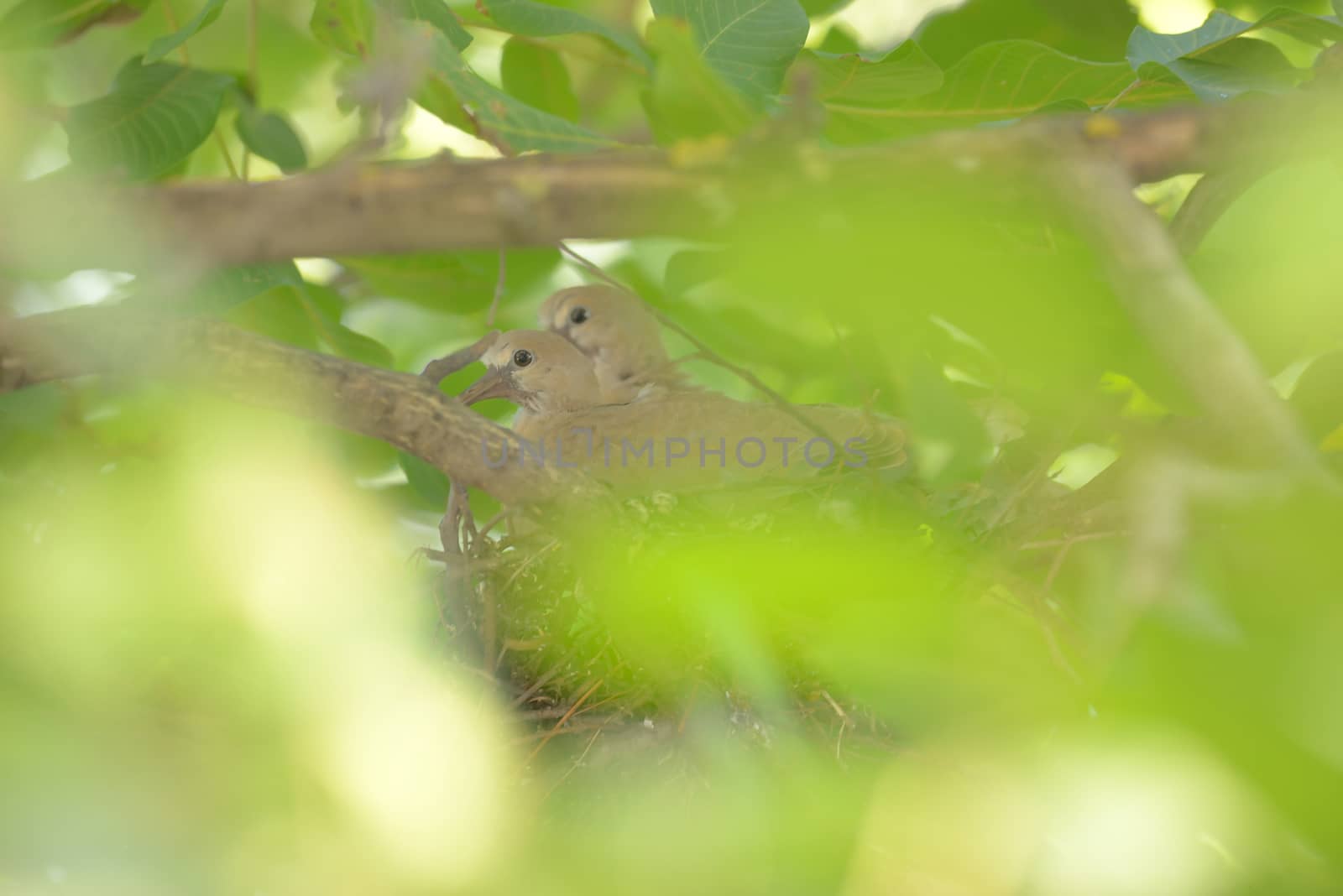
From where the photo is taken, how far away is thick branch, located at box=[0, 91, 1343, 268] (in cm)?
87

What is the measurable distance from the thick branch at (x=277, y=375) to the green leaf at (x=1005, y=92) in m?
0.76

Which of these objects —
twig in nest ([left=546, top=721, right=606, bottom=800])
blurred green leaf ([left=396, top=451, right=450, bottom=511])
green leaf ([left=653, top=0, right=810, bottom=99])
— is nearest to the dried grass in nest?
twig in nest ([left=546, top=721, right=606, bottom=800])

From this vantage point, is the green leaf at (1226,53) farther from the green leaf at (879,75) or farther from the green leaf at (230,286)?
the green leaf at (230,286)

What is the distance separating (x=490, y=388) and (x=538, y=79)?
24.5 inches

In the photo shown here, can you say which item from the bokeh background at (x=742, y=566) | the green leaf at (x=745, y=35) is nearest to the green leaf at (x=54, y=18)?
the bokeh background at (x=742, y=566)

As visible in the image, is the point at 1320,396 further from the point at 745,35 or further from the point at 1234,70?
the point at 745,35

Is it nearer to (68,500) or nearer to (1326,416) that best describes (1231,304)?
(1326,416)

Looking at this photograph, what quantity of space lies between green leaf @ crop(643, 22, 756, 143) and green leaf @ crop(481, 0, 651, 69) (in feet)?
1.94

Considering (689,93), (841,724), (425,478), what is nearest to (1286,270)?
(689,93)

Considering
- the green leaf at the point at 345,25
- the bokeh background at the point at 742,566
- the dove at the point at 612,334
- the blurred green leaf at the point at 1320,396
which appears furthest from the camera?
the dove at the point at 612,334

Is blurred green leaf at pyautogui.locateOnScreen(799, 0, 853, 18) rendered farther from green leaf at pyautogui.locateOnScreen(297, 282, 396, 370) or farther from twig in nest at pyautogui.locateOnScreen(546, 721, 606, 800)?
twig in nest at pyautogui.locateOnScreen(546, 721, 606, 800)

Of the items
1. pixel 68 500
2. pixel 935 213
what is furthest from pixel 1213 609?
pixel 68 500

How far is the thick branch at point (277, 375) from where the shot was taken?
1236mm

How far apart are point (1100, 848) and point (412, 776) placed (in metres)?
1.02
